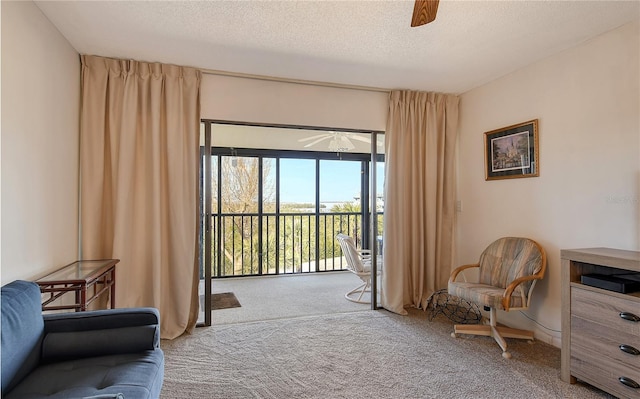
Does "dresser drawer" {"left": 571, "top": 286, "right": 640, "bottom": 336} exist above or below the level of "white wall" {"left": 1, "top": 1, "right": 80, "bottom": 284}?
below

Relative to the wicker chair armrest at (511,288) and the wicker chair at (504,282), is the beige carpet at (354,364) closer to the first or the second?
the wicker chair at (504,282)

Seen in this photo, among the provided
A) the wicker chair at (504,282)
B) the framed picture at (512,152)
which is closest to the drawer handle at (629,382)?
the wicker chair at (504,282)

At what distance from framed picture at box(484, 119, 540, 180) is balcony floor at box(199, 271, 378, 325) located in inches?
78.3

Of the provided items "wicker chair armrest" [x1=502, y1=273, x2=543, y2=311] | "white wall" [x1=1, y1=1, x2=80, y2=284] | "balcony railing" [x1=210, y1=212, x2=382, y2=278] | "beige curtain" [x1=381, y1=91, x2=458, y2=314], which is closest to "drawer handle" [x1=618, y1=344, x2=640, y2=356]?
"wicker chair armrest" [x1=502, y1=273, x2=543, y2=311]

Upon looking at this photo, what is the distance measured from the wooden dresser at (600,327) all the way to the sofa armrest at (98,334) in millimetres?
2487

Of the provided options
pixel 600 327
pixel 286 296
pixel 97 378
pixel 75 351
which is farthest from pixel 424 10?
pixel 286 296

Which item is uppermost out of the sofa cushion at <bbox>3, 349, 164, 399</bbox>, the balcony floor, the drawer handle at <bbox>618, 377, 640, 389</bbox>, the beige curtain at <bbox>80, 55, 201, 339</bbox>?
the beige curtain at <bbox>80, 55, 201, 339</bbox>

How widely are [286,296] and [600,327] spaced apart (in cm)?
313

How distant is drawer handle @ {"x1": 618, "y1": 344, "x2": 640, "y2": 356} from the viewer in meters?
1.84

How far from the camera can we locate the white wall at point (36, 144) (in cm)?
178

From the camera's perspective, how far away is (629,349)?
1871 millimetres

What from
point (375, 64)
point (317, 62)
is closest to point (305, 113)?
point (317, 62)

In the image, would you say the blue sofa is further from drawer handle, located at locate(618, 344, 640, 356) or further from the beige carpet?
drawer handle, located at locate(618, 344, 640, 356)

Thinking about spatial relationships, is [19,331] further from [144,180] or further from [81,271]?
[144,180]
